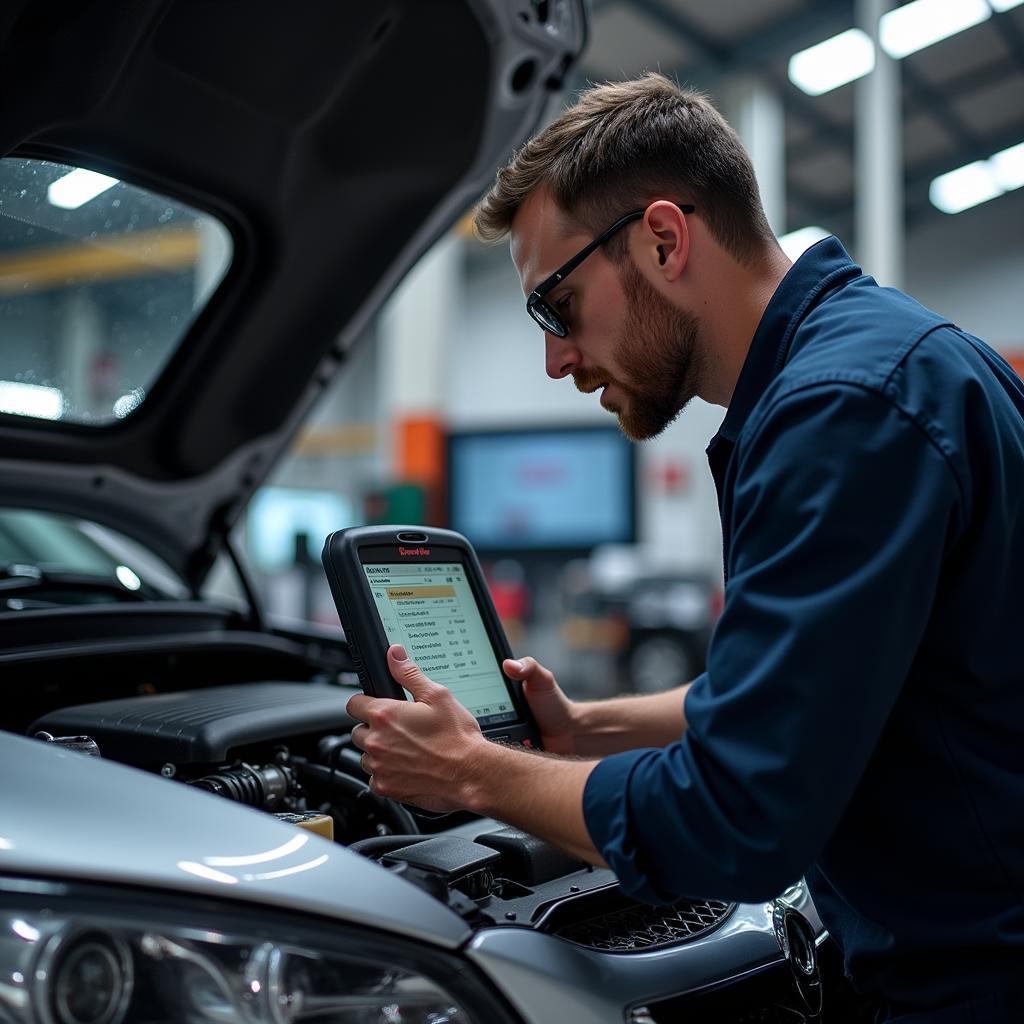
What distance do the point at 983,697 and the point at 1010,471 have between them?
0.21 metres

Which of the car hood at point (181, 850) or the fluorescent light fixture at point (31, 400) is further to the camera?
the fluorescent light fixture at point (31, 400)

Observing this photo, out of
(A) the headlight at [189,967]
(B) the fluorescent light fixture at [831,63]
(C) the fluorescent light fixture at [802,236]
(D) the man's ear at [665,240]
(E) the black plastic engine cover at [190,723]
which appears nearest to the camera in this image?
(A) the headlight at [189,967]

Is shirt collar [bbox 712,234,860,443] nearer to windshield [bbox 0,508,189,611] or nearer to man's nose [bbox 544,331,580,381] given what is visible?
man's nose [bbox 544,331,580,381]

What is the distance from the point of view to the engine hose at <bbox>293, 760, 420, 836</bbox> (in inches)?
52.0

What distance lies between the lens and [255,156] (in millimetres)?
1812

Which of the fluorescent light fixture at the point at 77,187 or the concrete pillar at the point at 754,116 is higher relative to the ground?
the concrete pillar at the point at 754,116

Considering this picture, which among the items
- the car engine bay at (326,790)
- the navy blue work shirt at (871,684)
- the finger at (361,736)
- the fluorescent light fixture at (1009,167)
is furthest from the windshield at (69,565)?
the fluorescent light fixture at (1009,167)

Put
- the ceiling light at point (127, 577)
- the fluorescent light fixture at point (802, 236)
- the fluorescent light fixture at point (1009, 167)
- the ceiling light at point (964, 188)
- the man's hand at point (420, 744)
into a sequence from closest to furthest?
the man's hand at point (420, 744), the ceiling light at point (127, 577), the fluorescent light fixture at point (1009, 167), the ceiling light at point (964, 188), the fluorescent light fixture at point (802, 236)

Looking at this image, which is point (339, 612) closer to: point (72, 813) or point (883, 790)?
point (72, 813)

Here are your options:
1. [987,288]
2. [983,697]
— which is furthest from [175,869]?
[987,288]

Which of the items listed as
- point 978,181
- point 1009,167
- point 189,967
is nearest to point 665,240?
point 189,967

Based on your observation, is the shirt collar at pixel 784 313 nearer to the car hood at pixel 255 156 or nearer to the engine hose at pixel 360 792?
the engine hose at pixel 360 792

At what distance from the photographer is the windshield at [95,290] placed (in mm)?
1795

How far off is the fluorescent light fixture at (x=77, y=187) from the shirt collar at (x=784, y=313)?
1182mm
